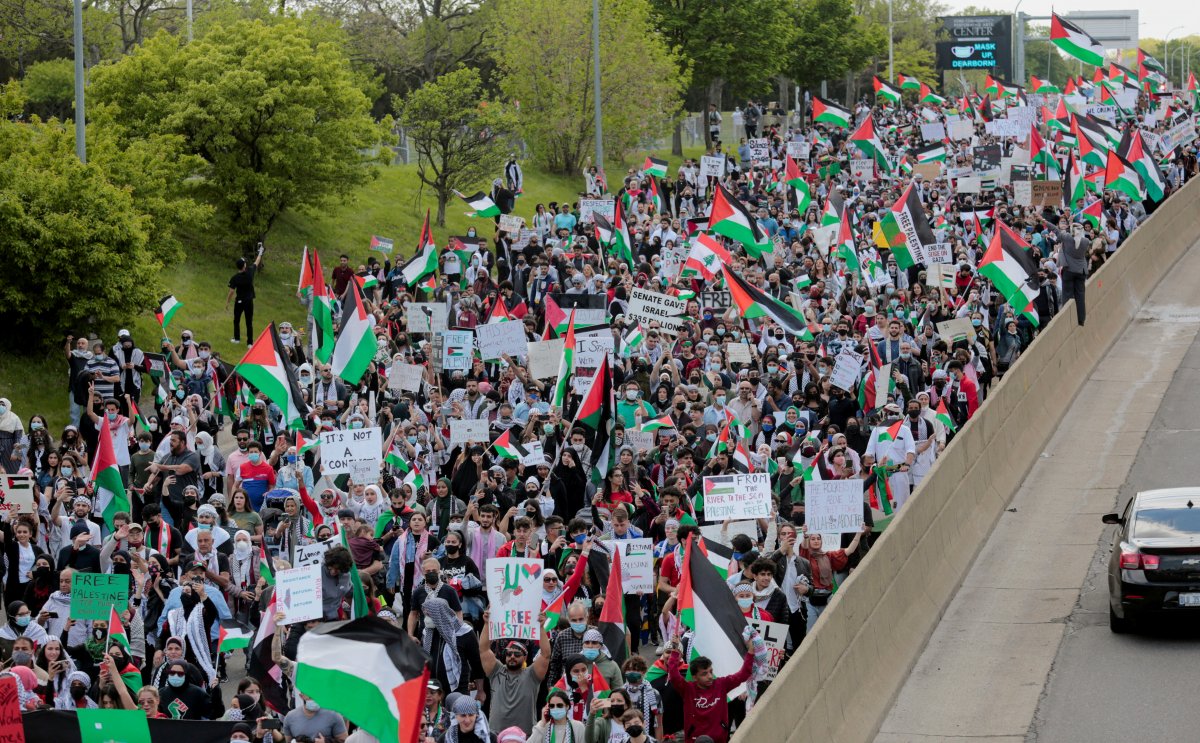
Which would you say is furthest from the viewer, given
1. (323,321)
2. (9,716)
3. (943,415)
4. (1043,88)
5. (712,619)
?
(1043,88)

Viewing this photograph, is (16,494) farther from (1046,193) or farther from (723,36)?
(723,36)

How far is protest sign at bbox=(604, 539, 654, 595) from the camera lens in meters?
14.7

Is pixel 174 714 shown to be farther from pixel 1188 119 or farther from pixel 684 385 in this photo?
pixel 1188 119

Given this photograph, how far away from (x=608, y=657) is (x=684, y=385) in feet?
29.7

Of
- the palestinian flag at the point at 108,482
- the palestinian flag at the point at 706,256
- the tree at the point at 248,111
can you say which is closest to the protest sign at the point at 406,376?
the palestinian flag at the point at 108,482

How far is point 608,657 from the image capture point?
12766mm

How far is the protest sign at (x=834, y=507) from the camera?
49.8 ft

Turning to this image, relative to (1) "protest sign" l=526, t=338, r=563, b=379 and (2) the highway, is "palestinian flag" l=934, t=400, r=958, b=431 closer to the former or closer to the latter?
(2) the highway

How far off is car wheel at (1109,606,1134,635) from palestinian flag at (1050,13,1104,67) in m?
30.0

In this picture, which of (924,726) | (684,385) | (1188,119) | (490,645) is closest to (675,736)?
(490,645)

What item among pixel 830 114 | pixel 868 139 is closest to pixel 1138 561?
pixel 868 139

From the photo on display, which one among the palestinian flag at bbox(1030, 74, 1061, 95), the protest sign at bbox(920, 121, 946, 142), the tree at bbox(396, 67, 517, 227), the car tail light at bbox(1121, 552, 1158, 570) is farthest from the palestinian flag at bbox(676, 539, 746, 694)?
the palestinian flag at bbox(1030, 74, 1061, 95)

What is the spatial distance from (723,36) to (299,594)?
2203 inches

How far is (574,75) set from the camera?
Answer: 52.5m
